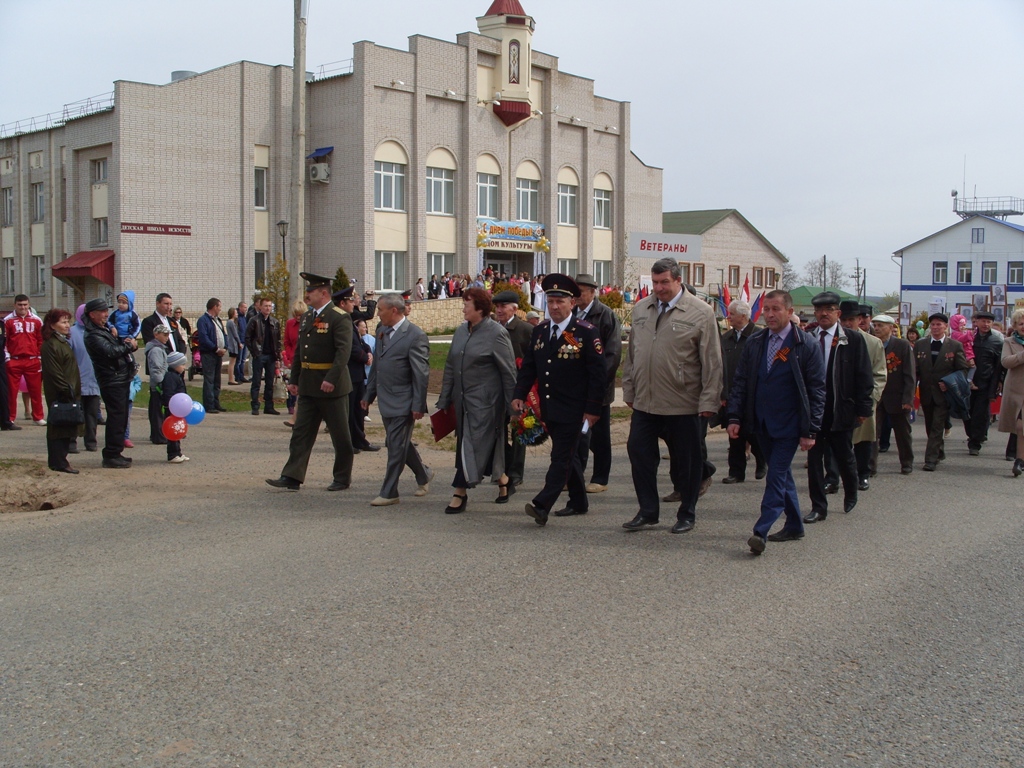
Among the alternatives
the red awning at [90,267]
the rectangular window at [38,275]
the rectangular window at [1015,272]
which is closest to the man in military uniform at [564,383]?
the red awning at [90,267]

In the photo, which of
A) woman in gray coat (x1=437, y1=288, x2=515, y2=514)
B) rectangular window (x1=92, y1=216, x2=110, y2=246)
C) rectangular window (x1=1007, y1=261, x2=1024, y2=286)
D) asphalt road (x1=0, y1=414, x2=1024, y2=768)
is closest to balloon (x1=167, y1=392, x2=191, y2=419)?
asphalt road (x1=0, y1=414, x2=1024, y2=768)

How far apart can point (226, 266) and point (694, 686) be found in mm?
40166

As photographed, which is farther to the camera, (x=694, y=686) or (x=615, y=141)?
(x=615, y=141)

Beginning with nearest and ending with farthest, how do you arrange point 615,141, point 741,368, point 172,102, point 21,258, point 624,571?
point 624,571, point 741,368, point 172,102, point 21,258, point 615,141

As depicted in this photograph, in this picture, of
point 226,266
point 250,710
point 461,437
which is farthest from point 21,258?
point 250,710

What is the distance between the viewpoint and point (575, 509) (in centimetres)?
862

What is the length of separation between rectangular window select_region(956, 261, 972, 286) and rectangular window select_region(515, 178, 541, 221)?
157 feet

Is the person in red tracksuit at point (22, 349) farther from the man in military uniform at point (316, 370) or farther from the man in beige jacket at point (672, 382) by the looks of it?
the man in beige jacket at point (672, 382)

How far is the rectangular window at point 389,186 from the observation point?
141ft

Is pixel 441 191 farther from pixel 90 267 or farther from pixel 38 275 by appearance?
pixel 38 275

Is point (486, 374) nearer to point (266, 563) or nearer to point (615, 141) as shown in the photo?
point (266, 563)

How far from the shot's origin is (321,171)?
1688 inches

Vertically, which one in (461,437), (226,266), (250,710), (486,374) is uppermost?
(226,266)

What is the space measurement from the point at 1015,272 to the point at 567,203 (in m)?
47.6
